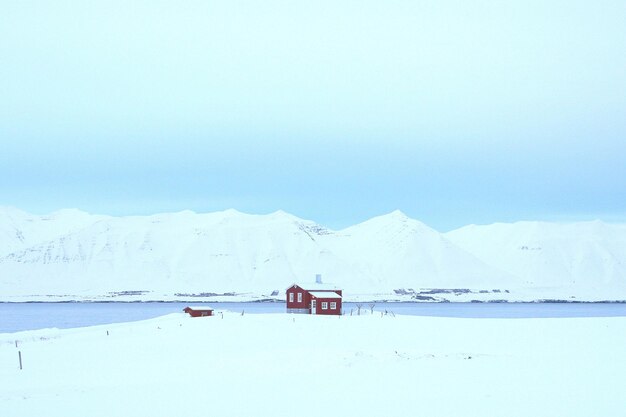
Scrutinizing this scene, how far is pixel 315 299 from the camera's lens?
6881 centimetres

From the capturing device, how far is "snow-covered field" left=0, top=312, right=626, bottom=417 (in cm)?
2084

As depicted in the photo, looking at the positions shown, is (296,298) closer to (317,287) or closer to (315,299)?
(317,287)

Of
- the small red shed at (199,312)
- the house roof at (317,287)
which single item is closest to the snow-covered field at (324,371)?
the small red shed at (199,312)

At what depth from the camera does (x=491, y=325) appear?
52.2 metres

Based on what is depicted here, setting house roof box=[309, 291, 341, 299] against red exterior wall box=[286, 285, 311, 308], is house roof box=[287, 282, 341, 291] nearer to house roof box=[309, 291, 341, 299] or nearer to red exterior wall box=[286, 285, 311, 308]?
red exterior wall box=[286, 285, 311, 308]

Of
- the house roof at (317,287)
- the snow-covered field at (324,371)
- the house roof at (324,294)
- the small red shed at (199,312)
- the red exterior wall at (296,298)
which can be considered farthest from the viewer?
the house roof at (317,287)

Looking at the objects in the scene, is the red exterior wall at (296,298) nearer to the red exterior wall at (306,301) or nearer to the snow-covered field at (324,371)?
the red exterior wall at (306,301)

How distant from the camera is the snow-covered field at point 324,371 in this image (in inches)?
821

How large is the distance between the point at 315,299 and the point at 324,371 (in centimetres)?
4033

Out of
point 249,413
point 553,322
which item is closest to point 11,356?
point 249,413

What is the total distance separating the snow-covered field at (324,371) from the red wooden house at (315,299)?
14911mm

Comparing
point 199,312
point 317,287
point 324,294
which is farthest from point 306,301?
point 199,312

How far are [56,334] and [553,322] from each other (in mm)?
37995

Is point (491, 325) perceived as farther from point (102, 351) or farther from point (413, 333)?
point (102, 351)
